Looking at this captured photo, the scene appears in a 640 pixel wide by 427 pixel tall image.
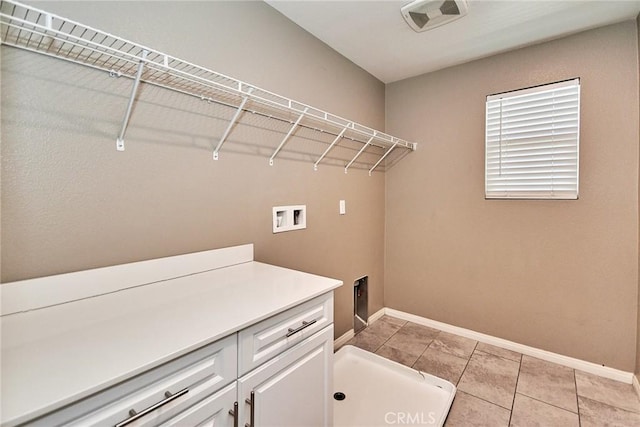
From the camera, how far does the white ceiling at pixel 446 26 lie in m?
1.63

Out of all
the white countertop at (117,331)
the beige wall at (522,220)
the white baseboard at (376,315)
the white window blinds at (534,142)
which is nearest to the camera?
the white countertop at (117,331)

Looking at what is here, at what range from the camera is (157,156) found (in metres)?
1.18

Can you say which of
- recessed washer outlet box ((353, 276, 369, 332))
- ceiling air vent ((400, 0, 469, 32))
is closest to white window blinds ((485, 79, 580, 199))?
ceiling air vent ((400, 0, 469, 32))

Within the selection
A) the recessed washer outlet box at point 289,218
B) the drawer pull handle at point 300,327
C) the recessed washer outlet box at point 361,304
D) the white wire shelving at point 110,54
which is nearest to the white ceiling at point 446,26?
the white wire shelving at point 110,54

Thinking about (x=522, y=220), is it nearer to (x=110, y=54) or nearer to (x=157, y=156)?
(x=157, y=156)

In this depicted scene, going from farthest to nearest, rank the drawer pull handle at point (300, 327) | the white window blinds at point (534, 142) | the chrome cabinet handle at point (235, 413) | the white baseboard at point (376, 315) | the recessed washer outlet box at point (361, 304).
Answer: the white baseboard at point (376, 315) < the recessed washer outlet box at point (361, 304) < the white window blinds at point (534, 142) < the drawer pull handle at point (300, 327) < the chrome cabinet handle at point (235, 413)

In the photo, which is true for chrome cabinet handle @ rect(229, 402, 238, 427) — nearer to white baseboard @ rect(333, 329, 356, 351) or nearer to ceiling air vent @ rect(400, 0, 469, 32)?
white baseboard @ rect(333, 329, 356, 351)

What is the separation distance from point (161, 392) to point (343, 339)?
6.00 feet

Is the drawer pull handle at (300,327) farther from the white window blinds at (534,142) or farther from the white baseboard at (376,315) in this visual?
the white window blinds at (534,142)

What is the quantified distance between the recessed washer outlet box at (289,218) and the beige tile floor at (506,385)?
1.16 m

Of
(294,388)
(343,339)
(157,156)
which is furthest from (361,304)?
(157,156)

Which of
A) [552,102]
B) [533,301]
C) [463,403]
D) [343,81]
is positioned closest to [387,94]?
[343,81]

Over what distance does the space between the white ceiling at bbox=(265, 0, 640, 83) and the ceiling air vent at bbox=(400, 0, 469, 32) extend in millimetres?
71

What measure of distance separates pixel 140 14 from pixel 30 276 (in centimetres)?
102
